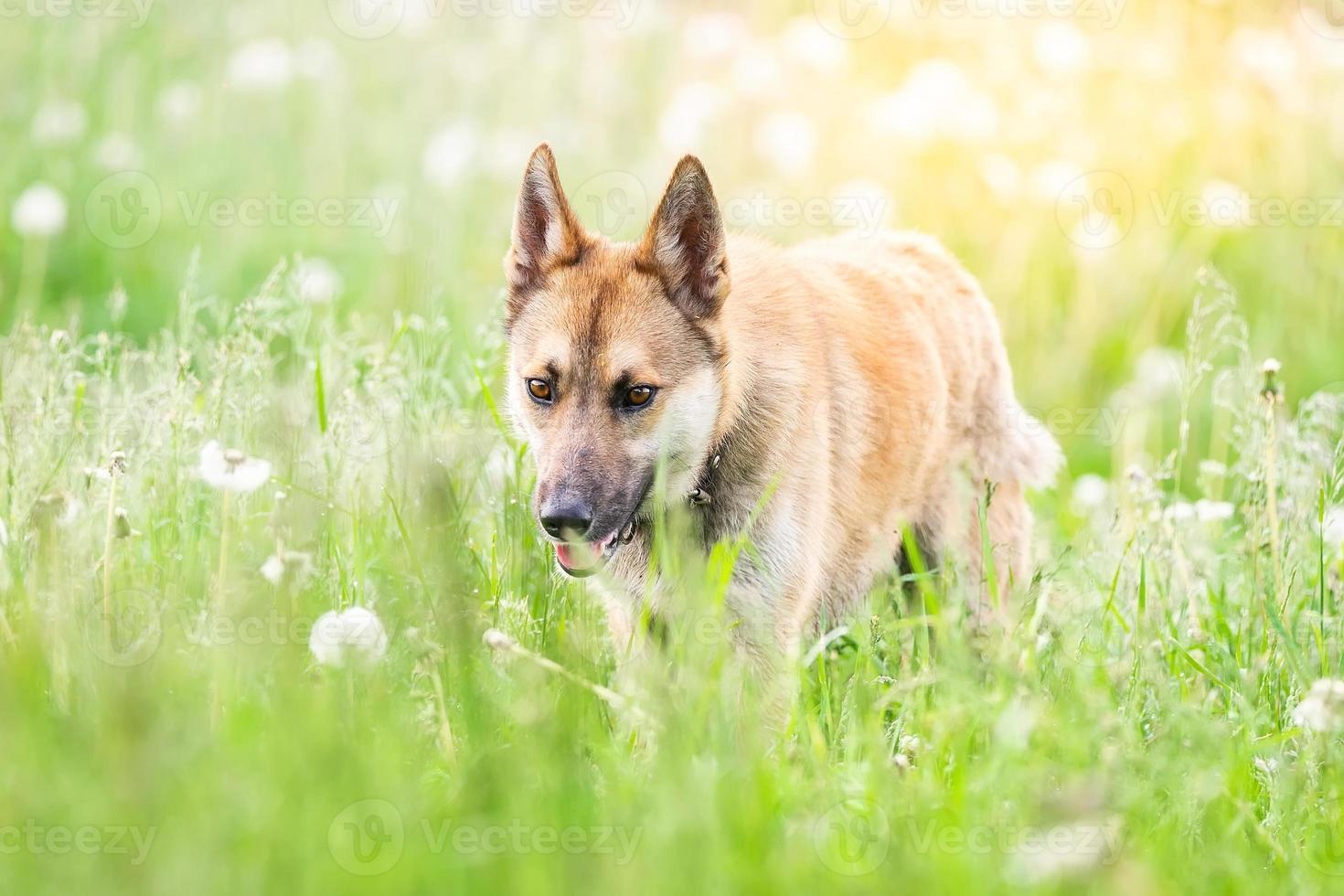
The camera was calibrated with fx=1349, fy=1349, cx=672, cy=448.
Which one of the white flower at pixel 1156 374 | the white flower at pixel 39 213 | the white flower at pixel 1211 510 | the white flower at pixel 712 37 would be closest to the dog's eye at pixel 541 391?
the white flower at pixel 1211 510

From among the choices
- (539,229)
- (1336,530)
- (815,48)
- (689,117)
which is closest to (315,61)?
(689,117)

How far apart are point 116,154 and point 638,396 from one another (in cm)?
513

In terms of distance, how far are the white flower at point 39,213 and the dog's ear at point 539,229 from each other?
10.8 ft

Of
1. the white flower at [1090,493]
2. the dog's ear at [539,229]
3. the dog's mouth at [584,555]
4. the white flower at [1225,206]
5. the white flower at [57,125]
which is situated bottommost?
the white flower at [1090,493]

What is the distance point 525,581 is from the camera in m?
3.88

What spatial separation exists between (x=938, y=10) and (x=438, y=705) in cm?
766

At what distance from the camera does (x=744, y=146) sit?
9.49 m

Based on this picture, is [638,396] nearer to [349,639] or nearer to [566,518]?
[566,518]

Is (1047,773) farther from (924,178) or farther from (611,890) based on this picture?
(924,178)

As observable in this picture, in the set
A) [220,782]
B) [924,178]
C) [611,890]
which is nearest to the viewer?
[611,890]

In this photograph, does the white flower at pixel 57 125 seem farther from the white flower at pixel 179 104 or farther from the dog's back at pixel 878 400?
the dog's back at pixel 878 400

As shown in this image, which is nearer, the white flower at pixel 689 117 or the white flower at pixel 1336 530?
the white flower at pixel 1336 530

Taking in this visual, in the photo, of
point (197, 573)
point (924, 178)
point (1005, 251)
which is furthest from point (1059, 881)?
point (924, 178)

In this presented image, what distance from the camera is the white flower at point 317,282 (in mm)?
4930
